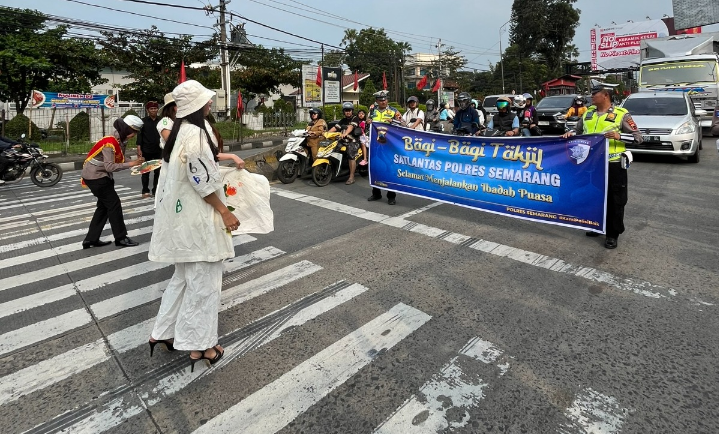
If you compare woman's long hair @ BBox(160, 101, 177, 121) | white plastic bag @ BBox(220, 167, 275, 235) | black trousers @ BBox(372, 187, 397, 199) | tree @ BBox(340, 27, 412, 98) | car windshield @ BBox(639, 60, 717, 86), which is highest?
tree @ BBox(340, 27, 412, 98)

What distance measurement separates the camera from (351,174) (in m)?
10.2

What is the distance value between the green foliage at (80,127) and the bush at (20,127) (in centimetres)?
139

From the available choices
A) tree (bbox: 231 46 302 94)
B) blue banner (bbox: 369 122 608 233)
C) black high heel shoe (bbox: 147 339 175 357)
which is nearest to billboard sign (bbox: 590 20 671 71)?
tree (bbox: 231 46 302 94)

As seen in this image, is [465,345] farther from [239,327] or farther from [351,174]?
[351,174]

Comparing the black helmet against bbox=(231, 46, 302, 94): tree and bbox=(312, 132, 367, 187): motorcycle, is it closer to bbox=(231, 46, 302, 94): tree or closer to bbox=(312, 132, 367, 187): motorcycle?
bbox=(312, 132, 367, 187): motorcycle

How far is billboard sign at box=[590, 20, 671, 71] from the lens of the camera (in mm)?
33344

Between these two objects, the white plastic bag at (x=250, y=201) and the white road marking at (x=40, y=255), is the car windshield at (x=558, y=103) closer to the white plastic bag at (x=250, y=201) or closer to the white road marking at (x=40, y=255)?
the white road marking at (x=40, y=255)

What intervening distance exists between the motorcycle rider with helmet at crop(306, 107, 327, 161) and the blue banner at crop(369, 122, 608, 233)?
2.31m

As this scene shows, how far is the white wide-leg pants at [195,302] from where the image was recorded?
9.64 feet

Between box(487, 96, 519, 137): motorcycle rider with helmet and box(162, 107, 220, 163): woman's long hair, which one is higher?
box(487, 96, 519, 137): motorcycle rider with helmet

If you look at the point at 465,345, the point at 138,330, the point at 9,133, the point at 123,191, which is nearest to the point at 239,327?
the point at 138,330

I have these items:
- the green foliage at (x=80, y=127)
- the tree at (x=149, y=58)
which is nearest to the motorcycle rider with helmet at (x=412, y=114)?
the green foliage at (x=80, y=127)

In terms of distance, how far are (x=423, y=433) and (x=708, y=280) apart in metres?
3.55

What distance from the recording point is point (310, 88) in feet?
68.8
